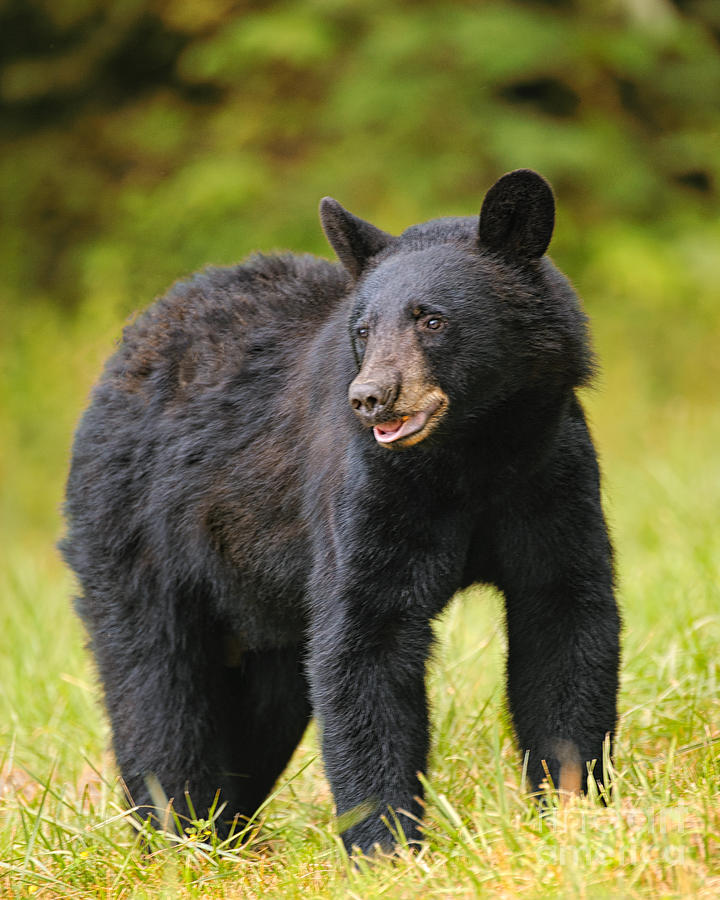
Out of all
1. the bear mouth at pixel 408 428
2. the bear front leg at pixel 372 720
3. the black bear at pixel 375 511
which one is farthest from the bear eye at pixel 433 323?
the bear front leg at pixel 372 720

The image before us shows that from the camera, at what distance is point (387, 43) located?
33.2 feet

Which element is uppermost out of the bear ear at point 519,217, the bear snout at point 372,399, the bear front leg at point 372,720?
the bear ear at point 519,217

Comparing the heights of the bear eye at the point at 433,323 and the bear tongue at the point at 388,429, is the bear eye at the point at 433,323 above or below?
above

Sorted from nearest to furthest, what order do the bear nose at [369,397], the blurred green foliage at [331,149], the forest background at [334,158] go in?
the bear nose at [369,397]
the forest background at [334,158]
the blurred green foliage at [331,149]

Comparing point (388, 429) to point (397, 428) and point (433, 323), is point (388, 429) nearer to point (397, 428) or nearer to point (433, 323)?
point (397, 428)

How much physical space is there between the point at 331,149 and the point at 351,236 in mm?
7946

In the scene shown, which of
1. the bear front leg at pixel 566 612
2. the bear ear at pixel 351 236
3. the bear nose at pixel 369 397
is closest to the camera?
the bear nose at pixel 369 397

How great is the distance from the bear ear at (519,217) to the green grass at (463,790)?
3.05ft

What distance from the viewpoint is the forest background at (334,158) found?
10.0 meters

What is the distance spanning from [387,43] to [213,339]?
6937mm

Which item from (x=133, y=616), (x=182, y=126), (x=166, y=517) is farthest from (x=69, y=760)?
(x=182, y=126)

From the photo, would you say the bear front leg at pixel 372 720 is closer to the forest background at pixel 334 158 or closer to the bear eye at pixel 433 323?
the bear eye at pixel 433 323

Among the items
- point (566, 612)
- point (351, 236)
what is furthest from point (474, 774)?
point (351, 236)

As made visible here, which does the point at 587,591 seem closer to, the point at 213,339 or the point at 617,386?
the point at 213,339
